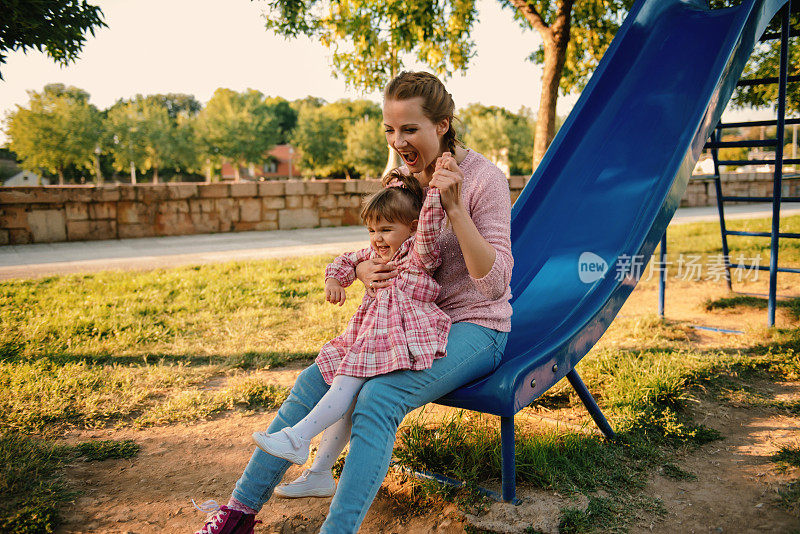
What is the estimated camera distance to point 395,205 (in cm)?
Result: 213

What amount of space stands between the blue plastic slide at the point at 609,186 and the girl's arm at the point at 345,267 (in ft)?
2.20

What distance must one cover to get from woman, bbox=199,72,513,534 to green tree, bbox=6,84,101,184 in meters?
45.0

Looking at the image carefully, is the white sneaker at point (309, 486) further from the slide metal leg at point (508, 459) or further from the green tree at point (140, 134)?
the green tree at point (140, 134)

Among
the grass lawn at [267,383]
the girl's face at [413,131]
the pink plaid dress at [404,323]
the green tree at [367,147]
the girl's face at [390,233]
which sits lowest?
the grass lawn at [267,383]

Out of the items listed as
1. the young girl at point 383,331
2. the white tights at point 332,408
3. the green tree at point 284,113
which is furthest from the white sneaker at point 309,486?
the green tree at point 284,113

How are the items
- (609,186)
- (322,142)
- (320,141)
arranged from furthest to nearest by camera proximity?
(322,142)
(320,141)
(609,186)

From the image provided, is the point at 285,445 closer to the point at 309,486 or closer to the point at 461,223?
the point at 309,486

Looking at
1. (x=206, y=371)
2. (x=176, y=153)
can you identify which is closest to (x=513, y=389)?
(x=206, y=371)

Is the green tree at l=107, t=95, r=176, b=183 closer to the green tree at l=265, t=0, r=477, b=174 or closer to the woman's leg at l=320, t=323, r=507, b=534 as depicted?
the green tree at l=265, t=0, r=477, b=174

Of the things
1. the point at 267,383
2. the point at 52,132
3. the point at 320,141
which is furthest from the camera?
the point at 320,141

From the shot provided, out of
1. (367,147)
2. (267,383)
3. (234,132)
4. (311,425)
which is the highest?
(234,132)

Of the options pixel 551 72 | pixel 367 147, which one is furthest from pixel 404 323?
pixel 367 147

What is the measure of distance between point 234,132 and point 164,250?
162 ft

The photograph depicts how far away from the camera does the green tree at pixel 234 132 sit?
5475 centimetres
